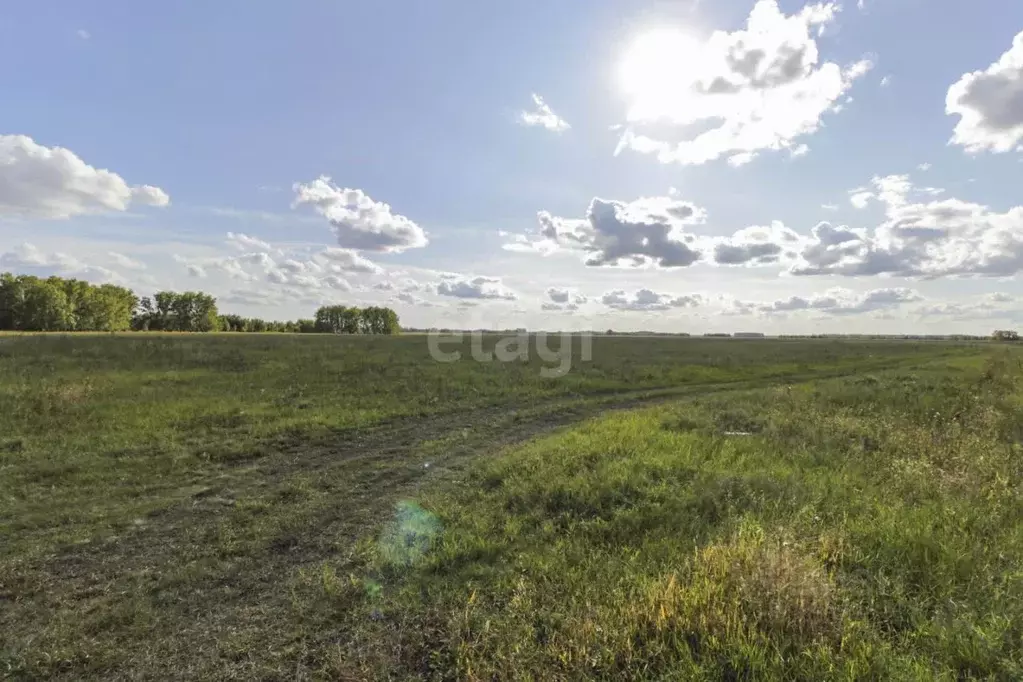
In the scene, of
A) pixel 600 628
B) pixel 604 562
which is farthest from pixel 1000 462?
pixel 600 628

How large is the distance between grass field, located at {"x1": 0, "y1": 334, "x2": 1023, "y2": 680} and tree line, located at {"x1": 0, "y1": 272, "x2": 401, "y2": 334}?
98.2 metres

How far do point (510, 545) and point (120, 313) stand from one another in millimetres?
134486

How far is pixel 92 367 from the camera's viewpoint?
24766 millimetres

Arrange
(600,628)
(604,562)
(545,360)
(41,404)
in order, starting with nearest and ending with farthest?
(600,628)
(604,562)
(41,404)
(545,360)

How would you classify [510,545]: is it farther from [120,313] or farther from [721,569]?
[120,313]

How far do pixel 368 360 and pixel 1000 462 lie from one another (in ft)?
92.2

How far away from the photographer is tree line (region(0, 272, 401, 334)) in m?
90.1

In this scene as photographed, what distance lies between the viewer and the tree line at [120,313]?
295ft

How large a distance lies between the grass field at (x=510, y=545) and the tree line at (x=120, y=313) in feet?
322

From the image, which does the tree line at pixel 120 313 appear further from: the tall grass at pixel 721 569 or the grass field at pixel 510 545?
the tall grass at pixel 721 569

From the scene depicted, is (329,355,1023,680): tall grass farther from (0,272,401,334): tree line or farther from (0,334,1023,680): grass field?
(0,272,401,334): tree line

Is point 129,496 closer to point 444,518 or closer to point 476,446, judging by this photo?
point 444,518

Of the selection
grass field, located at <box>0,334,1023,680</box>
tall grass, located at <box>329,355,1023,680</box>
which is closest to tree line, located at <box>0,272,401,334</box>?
grass field, located at <box>0,334,1023,680</box>

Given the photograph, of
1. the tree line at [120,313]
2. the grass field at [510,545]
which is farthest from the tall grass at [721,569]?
the tree line at [120,313]
